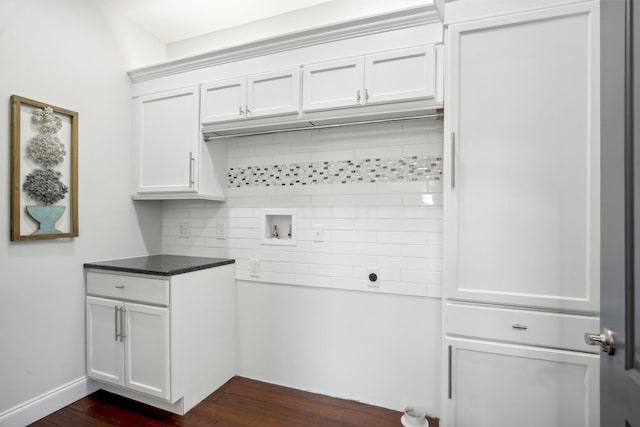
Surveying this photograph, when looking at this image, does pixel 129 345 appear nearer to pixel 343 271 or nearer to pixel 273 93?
pixel 343 271

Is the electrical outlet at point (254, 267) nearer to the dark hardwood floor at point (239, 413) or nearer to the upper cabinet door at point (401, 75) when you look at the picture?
the dark hardwood floor at point (239, 413)

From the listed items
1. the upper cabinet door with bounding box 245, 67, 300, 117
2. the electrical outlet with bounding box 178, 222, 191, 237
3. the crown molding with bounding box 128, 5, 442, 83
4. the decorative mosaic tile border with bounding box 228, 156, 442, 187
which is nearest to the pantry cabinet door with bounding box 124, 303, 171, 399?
the electrical outlet with bounding box 178, 222, 191, 237

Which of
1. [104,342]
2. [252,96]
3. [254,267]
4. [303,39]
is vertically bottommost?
[104,342]

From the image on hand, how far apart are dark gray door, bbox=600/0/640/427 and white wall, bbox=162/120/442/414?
111 cm

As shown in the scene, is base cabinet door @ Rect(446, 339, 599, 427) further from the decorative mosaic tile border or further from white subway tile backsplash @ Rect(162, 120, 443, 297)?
the decorative mosaic tile border

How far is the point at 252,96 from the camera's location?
7.22ft

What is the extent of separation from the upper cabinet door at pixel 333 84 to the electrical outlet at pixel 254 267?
47.1 inches

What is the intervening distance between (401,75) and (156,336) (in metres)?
2.15

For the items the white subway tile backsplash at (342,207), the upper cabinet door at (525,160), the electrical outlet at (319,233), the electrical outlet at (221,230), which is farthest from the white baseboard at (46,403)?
the upper cabinet door at (525,160)

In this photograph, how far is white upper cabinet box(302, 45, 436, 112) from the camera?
5.94ft

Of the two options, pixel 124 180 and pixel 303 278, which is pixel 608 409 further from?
pixel 124 180

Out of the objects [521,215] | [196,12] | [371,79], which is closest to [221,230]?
[371,79]

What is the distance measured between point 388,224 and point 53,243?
7.09 ft

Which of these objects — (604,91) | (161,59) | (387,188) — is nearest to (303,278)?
(387,188)
